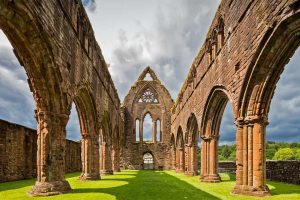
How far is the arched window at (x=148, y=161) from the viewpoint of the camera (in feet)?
103

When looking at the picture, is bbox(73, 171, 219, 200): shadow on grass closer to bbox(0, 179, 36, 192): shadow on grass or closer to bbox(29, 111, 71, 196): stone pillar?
bbox(29, 111, 71, 196): stone pillar

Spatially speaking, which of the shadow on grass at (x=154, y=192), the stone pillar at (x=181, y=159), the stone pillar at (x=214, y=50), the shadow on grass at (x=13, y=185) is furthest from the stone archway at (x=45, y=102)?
the stone pillar at (x=181, y=159)

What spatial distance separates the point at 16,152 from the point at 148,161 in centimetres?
1905

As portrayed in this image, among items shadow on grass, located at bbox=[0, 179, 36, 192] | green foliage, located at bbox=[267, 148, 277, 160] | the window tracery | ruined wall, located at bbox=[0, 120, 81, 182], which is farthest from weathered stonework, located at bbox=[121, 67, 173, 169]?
green foliage, located at bbox=[267, 148, 277, 160]

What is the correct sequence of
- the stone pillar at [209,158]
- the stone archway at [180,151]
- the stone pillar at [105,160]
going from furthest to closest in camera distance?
the stone archway at [180,151]
the stone pillar at [105,160]
the stone pillar at [209,158]

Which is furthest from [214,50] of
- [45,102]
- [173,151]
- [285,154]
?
[285,154]

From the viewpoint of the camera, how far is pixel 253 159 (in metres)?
8.08

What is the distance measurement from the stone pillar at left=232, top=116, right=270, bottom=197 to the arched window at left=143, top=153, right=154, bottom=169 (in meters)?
23.5

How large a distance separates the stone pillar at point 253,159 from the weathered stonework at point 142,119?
21932 millimetres

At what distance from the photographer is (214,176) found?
13.0 metres

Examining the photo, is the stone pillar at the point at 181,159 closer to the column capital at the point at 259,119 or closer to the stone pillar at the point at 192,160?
the stone pillar at the point at 192,160

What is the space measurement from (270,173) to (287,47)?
32.6ft

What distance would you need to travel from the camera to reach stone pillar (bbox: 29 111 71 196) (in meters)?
8.13

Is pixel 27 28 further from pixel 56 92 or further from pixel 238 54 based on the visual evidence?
pixel 238 54
